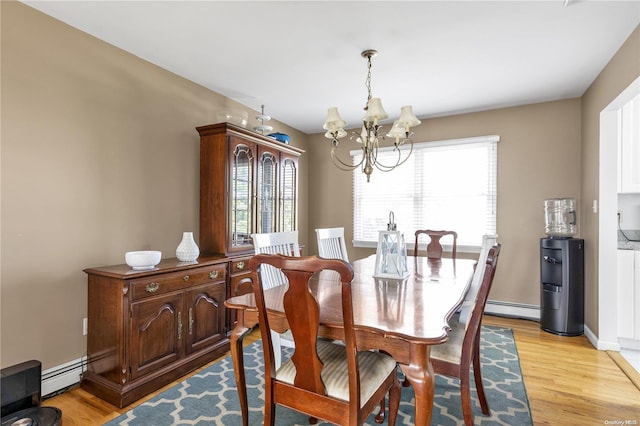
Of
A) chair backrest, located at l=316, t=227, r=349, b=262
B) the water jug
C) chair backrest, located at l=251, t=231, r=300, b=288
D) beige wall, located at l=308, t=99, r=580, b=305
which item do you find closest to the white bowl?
chair backrest, located at l=251, t=231, r=300, b=288

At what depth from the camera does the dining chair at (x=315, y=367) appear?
3.99 feet

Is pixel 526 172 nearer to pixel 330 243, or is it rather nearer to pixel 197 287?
pixel 330 243

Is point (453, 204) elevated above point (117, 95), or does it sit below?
below

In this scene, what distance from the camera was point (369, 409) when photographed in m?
1.37

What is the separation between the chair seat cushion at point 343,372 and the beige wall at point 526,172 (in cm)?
308

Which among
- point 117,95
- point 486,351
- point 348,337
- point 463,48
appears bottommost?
point 486,351

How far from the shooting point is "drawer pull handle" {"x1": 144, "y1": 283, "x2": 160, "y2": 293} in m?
2.23

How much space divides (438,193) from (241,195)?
2602 millimetres

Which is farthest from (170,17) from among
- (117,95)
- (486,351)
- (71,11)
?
(486,351)

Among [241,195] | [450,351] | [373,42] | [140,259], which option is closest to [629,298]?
[450,351]

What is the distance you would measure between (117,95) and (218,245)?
4.97 feet

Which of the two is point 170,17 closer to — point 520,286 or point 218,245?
point 218,245

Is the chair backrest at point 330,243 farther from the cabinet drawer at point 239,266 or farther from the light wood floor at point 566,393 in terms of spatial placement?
the light wood floor at point 566,393

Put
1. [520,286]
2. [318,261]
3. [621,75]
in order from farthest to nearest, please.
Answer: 1. [520,286]
2. [621,75]
3. [318,261]
